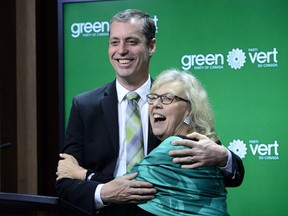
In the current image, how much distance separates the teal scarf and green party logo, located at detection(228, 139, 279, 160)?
1.41 metres

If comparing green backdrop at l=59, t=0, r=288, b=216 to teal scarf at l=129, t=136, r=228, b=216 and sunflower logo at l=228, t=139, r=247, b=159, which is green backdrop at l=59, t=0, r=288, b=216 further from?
teal scarf at l=129, t=136, r=228, b=216

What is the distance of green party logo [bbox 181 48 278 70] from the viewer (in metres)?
3.41

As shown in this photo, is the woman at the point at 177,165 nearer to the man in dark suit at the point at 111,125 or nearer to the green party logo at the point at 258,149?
the man in dark suit at the point at 111,125

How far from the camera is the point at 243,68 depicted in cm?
345

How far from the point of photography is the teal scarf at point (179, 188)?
199 cm

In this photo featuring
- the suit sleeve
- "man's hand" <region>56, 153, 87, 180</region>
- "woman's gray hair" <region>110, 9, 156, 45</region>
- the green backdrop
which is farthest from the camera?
the green backdrop

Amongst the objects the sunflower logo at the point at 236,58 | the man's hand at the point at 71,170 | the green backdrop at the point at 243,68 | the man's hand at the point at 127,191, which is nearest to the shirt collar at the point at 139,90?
the man's hand at the point at 71,170

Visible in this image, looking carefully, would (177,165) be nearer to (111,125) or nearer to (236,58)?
(111,125)

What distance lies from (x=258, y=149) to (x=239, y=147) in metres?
0.12

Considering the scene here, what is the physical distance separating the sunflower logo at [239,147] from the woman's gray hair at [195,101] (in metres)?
1.21

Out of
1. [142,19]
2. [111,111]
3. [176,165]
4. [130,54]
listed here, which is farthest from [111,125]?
[176,165]

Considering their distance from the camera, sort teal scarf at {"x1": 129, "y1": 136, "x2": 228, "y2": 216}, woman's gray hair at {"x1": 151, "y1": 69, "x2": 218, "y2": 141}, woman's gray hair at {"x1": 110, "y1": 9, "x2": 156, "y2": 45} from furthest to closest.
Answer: woman's gray hair at {"x1": 110, "y1": 9, "x2": 156, "y2": 45}, woman's gray hair at {"x1": 151, "y1": 69, "x2": 218, "y2": 141}, teal scarf at {"x1": 129, "y1": 136, "x2": 228, "y2": 216}

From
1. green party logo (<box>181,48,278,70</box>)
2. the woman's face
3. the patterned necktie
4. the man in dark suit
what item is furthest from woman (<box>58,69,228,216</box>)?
green party logo (<box>181,48,278,70</box>)

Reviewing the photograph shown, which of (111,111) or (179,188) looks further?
(111,111)
